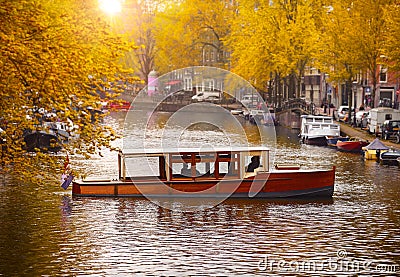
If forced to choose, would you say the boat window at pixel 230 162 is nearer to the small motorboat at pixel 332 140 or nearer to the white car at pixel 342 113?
the small motorboat at pixel 332 140

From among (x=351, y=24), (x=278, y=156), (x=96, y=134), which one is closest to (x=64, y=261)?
(x=96, y=134)

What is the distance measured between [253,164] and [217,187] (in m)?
2.37

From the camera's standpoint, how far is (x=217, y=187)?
42062 mm

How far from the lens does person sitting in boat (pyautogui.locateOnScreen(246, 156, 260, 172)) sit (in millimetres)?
43094

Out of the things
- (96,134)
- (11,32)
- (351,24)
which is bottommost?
(96,134)

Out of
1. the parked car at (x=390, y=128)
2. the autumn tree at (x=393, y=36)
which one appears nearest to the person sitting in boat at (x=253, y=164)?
the parked car at (x=390, y=128)

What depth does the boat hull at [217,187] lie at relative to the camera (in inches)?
1650

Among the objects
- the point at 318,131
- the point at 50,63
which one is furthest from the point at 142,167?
the point at 318,131

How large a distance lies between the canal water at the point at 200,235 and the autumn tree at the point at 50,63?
14.1 ft

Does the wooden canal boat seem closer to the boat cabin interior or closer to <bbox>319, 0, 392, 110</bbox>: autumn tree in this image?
the boat cabin interior

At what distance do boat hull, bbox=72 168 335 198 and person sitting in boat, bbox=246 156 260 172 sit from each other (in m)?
1.01

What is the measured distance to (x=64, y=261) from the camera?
94.4 feet

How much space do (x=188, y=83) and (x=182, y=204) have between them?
107639mm

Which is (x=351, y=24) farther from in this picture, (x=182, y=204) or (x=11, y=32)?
(x=11, y=32)
